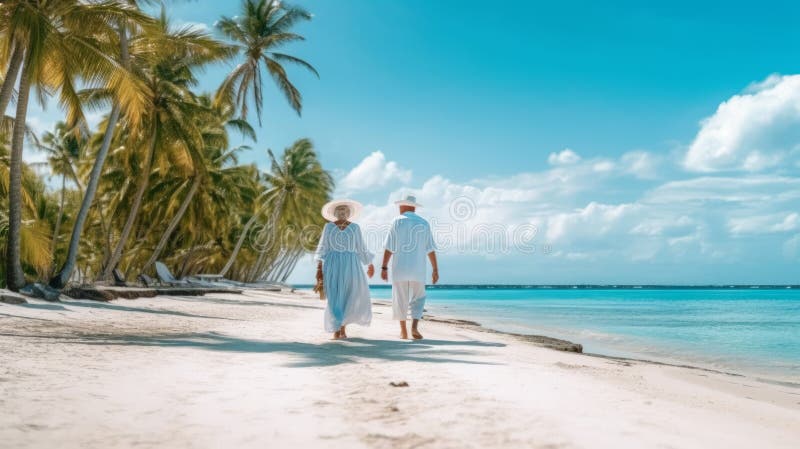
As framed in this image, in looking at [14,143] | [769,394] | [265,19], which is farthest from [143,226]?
[769,394]

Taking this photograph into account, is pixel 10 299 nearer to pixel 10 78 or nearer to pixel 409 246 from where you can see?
pixel 10 78

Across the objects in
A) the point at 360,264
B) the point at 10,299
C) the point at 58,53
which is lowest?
the point at 10,299

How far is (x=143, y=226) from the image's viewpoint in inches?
1260

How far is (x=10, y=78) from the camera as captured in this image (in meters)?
11.6

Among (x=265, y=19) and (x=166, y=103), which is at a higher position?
(x=265, y=19)

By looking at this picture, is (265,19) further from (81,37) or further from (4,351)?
(4,351)

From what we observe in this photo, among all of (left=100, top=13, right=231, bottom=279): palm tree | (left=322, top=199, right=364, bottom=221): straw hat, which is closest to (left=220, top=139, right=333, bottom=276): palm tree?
(left=100, top=13, right=231, bottom=279): palm tree

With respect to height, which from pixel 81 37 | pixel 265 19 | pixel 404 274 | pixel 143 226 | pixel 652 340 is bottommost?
pixel 652 340

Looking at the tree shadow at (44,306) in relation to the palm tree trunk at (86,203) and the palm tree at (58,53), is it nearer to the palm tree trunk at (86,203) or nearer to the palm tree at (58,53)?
the palm tree at (58,53)

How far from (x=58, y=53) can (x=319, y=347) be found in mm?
8940

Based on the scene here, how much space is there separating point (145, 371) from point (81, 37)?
32.8 ft

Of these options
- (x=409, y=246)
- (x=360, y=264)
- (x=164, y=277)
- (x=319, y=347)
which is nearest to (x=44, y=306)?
(x=360, y=264)

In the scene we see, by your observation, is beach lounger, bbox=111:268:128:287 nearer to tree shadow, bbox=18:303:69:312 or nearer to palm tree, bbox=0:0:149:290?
palm tree, bbox=0:0:149:290

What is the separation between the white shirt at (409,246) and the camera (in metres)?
7.49
